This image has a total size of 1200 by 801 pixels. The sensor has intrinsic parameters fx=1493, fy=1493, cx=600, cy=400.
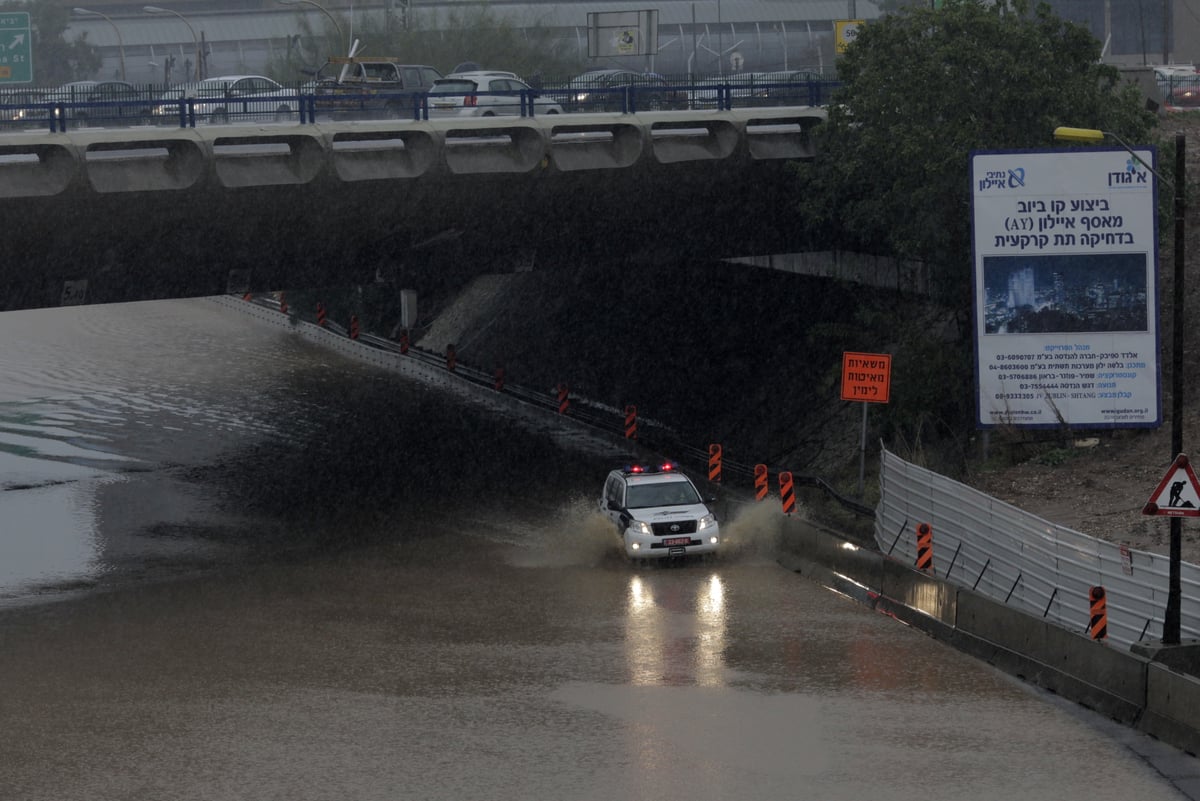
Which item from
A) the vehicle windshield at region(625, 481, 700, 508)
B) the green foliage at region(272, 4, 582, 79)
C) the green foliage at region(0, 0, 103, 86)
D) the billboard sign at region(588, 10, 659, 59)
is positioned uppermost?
the green foliage at region(0, 0, 103, 86)

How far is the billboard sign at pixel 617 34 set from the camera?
58.7m

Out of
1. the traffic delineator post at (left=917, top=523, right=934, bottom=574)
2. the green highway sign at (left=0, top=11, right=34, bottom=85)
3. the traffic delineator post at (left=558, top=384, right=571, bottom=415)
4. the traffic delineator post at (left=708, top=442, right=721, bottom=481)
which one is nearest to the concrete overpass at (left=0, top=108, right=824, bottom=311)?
the traffic delineator post at (left=558, top=384, right=571, bottom=415)

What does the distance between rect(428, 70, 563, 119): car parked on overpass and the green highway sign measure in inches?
624

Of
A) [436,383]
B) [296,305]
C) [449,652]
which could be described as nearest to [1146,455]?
[449,652]

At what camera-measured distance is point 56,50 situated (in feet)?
393

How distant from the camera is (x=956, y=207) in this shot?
33000mm

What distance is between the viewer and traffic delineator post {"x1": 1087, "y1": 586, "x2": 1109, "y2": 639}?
17.6 m

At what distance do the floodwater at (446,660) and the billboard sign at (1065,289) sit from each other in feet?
18.4

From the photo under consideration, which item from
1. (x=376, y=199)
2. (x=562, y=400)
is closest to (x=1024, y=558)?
(x=376, y=199)

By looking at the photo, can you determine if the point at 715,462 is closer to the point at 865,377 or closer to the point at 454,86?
the point at 865,377

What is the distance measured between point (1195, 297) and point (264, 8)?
375 feet

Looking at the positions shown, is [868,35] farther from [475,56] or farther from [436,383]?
[475,56]

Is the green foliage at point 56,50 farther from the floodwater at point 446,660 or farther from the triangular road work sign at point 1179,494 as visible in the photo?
the triangular road work sign at point 1179,494

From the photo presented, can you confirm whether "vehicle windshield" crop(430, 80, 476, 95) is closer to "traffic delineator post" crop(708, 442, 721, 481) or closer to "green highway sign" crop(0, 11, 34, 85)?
"traffic delineator post" crop(708, 442, 721, 481)
